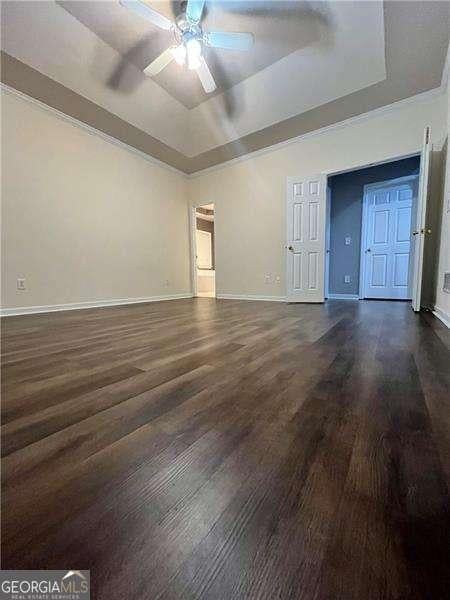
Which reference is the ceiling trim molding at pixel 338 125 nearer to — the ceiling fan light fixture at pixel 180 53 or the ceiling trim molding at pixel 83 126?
the ceiling trim molding at pixel 83 126

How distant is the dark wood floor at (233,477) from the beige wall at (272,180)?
3464 mm

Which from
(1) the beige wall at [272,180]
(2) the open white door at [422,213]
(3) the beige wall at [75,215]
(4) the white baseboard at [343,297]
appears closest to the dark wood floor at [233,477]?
(2) the open white door at [422,213]

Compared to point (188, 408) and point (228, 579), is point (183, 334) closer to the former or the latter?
point (188, 408)

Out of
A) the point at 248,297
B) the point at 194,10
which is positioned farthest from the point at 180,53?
the point at 248,297

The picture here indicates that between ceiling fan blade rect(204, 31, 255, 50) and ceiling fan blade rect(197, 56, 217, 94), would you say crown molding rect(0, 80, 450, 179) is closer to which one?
ceiling fan blade rect(197, 56, 217, 94)

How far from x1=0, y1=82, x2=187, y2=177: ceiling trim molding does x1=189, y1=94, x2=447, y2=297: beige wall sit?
988 millimetres

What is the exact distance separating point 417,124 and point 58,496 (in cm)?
468

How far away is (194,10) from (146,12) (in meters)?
0.43

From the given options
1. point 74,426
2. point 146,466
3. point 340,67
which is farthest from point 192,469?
point 340,67

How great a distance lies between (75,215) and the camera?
3.69m

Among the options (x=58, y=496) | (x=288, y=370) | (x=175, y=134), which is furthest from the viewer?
(x=175, y=134)

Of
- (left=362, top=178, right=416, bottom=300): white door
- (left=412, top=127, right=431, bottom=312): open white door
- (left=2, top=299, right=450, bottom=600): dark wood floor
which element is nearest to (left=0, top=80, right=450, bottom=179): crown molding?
(left=412, top=127, right=431, bottom=312): open white door

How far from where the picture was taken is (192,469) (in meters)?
0.60

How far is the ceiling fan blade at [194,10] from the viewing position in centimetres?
227
